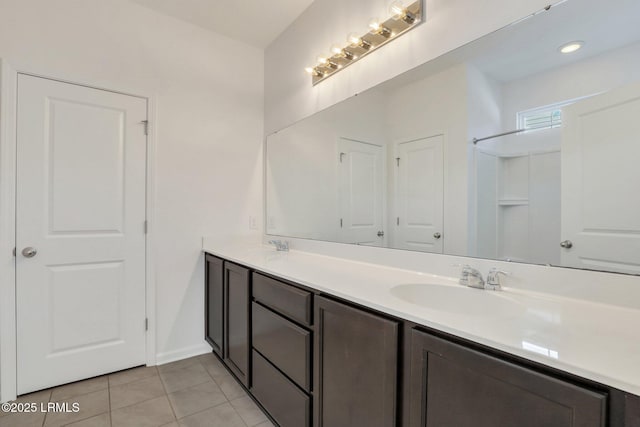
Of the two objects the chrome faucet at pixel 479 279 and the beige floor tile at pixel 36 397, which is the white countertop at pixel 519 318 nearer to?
the chrome faucet at pixel 479 279

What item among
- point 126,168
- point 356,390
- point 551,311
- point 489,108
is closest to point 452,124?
point 489,108

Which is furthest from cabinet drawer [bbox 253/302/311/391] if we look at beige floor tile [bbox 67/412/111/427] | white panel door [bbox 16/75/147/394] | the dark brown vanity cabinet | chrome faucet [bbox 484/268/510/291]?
white panel door [bbox 16/75/147/394]

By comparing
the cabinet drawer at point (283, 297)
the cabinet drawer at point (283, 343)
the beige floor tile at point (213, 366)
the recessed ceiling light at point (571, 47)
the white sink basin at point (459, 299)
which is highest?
the recessed ceiling light at point (571, 47)

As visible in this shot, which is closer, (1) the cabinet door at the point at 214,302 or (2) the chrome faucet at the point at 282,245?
(1) the cabinet door at the point at 214,302

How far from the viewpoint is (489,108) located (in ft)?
4.10

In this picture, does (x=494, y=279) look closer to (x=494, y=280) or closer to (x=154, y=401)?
(x=494, y=280)

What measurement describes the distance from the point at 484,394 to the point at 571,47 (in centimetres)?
118

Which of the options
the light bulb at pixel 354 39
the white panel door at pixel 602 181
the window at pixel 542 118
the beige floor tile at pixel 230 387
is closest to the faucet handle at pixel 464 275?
the white panel door at pixel 602 181

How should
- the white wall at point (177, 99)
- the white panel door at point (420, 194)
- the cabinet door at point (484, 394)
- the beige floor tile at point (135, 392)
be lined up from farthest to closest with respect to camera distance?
1. the white wall at point (177, 99)
2. the beige floor tile at point (135, 392)
3. the white panel door at point (420, 194)
4. the cabinet door at point (484, 394)

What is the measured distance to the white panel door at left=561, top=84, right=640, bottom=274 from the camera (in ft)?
2.97

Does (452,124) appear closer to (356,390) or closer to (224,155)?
(356,390)

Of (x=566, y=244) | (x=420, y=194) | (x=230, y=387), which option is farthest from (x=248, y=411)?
(x=566, y=244)

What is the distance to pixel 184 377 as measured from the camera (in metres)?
2.11

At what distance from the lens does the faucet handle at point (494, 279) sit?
112 centimetres
